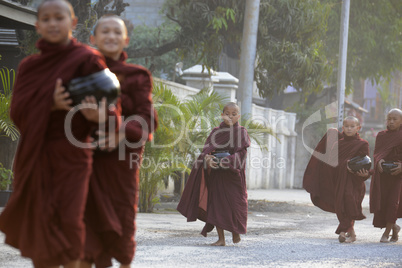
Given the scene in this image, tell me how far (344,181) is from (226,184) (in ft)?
6.97

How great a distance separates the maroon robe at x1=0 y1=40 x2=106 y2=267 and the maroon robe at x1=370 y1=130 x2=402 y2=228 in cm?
792

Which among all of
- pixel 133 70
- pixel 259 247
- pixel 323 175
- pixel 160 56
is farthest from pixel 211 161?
pixel 160 56

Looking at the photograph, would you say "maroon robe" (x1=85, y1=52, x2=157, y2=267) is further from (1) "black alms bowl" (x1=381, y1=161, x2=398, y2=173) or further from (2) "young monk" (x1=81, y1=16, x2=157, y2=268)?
(1) "black alms bowl" (x1=381, y1=161, x2=398, y2=173)

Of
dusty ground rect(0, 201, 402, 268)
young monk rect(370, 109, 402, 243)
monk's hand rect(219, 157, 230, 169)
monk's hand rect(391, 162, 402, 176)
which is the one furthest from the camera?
young monk rect(370, 109, 402, 243)

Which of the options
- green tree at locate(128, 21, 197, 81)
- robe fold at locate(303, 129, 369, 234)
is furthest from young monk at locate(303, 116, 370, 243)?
green tree at locate(128, 21, 197, 81)

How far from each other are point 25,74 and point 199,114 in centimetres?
1108

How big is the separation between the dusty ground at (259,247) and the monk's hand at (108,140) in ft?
9.36

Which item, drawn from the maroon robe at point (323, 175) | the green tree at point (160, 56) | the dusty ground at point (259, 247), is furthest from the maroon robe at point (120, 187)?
the green tree at point (160, 56)

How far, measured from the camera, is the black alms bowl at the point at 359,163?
11.4 m

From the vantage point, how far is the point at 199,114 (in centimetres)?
1572

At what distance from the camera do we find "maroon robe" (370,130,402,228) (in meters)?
11.8

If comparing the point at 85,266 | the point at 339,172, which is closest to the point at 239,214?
the point at 339,172

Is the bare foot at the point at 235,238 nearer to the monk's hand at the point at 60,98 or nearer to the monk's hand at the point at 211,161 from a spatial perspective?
the monk's hand at the point at 211,161

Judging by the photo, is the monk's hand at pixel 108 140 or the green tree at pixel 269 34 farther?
the green tree at pixel 269 34
